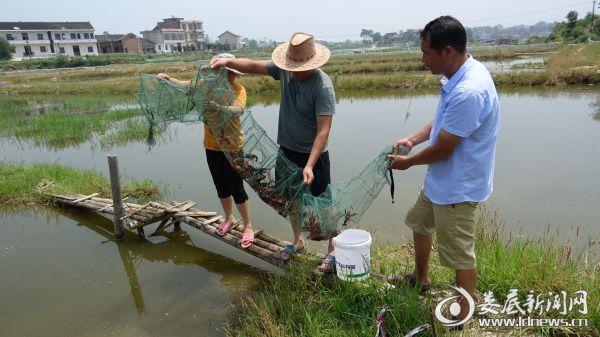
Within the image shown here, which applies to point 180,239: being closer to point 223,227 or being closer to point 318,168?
point 223,227

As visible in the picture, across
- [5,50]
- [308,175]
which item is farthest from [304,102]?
[5,50]

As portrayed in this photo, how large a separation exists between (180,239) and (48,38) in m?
57.9

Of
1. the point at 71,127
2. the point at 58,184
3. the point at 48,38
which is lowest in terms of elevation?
the point at 58,184

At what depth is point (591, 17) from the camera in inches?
1315

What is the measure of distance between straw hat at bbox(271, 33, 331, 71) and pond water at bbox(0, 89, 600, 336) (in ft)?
6.65

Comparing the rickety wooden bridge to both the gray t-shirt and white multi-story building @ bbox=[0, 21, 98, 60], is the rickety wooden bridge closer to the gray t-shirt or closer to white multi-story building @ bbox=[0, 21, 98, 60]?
the gray t-shirt

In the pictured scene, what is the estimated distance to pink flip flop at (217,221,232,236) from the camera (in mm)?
3785

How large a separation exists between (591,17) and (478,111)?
4160 cm

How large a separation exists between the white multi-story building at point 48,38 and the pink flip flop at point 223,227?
184 feet

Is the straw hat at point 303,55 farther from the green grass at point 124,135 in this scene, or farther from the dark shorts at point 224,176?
the green grass at point 124,135

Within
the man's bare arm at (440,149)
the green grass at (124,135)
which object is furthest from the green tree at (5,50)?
the man's bare arm at (440,149)

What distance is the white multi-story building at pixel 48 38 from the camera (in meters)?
48.0

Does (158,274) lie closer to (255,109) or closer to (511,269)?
(511,269)

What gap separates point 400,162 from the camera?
2289 millimetres
